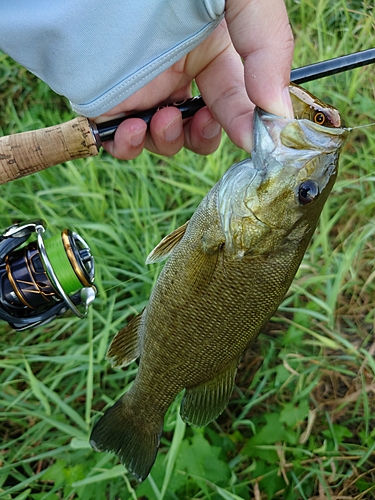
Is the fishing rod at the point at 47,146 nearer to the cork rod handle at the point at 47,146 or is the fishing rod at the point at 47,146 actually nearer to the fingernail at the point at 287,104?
the cork rod handle at the point at 47,146

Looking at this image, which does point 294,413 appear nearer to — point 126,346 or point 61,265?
point 126,346

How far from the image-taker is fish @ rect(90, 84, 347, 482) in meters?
1.60

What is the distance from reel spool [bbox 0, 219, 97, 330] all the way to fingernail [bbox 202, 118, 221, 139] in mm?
982

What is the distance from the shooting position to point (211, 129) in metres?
2.39

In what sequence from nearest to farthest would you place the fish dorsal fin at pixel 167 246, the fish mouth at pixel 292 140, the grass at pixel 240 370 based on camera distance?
the fish mouth at pixel 292 140 → the fish dorsal fin at pixel 167 246 → the grass at pixel 240 370

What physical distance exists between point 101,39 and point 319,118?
3.18 feet

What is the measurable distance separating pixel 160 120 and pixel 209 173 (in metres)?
1.02

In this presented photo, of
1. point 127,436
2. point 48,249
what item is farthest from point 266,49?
point 127,436

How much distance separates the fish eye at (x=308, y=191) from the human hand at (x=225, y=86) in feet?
0.88

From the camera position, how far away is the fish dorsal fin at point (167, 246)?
1918 mm

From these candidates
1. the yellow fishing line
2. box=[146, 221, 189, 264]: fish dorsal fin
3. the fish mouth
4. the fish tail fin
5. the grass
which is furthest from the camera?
the grass

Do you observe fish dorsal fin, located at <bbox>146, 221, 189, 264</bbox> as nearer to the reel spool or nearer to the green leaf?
the reel spool

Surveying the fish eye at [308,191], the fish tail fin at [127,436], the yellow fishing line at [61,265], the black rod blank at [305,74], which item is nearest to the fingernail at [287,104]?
the fish eye at [308,191]

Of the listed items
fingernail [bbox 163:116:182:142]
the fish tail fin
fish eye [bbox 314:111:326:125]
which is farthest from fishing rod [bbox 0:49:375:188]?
the fish tail fin
